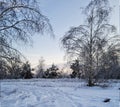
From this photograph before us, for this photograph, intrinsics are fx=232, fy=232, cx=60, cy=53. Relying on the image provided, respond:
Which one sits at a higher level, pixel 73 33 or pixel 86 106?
pixel 73 33

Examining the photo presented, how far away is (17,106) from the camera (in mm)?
10047

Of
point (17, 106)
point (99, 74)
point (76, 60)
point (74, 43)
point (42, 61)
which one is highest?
point (42, 61)

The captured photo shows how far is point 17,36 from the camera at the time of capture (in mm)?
13922

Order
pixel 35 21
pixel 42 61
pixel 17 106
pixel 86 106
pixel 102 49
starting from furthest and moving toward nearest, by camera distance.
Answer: pixel 42 61, pixel 102 49, pixel 35 21, pixel 17 106, pixel 86 106

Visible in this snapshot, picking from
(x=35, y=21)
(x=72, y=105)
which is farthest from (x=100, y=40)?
(x=72, y=105)

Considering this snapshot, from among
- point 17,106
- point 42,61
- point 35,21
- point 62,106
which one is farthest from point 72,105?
point 42,61

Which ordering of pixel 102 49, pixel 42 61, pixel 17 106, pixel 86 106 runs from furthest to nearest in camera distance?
pixel 42 61
pixel 102 49
pixel 17 106
pixel 86 106

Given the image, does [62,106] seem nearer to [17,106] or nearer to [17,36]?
[17,106]

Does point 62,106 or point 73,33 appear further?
point 73,33

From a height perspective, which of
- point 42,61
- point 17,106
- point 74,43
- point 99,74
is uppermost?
point 42,61

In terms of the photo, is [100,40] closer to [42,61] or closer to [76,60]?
[76,60]

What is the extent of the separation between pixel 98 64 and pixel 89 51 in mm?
1568

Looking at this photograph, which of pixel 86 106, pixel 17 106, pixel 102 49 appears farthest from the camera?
pixel 102 49

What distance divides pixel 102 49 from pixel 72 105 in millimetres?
13492
